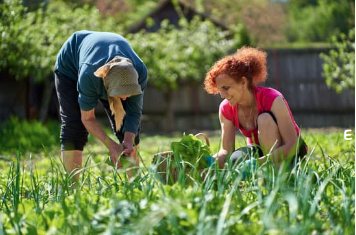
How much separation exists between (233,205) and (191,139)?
1651 mm

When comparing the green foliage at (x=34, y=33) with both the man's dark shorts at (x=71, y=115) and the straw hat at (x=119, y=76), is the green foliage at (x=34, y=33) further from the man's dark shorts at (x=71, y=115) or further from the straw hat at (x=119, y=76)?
the straw hat at (x=119, y=76)

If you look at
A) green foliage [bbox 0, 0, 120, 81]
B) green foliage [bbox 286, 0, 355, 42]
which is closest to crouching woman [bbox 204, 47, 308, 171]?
green foliage [bbox 0, 0, 120, 81]

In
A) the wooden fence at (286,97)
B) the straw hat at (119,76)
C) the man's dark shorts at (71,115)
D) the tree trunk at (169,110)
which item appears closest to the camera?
the straw hat at (119,76)

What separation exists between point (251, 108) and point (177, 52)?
29.5 feet

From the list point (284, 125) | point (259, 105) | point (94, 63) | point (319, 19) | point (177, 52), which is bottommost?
point (284, 125)

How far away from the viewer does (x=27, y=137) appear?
31.1 ft

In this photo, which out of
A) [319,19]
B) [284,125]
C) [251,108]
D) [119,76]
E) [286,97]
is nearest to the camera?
[119,76]

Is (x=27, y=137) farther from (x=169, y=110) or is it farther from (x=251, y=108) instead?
(x=251, y=108)

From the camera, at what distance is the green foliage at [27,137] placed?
859 centimetres

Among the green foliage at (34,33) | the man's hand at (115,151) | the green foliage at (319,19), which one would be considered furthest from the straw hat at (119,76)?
the green foliage at (319,19)

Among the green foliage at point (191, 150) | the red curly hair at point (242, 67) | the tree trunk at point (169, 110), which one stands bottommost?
the tree trunk at point (169, 110)

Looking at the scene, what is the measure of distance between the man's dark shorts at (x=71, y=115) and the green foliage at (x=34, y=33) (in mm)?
1995

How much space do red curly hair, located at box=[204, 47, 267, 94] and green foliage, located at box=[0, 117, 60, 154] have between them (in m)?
4.38

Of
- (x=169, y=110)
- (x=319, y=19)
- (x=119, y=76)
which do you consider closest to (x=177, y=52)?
(x=169, y=110)
